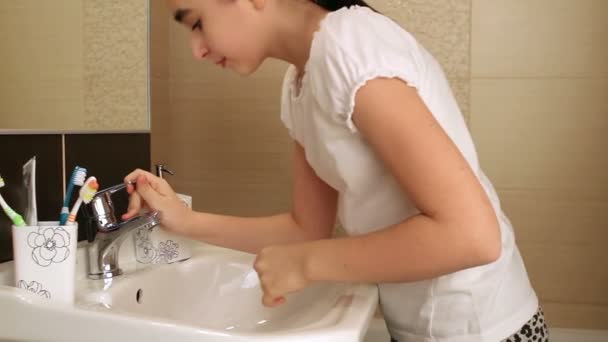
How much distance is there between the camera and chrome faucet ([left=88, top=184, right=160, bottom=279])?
867mm

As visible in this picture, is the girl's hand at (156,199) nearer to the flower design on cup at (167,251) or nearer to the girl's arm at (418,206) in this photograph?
the flower design on cup at (167,251)

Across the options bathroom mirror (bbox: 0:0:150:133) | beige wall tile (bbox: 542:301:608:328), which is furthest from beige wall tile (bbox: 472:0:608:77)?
bathroom mirror (bbox: 0:0:150:133)

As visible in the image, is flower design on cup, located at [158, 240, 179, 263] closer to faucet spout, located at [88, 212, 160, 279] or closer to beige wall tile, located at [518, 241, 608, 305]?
faucet spout, located at [88, 212, 160, 279]

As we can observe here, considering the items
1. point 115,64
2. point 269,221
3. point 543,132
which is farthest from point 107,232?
point 543,132

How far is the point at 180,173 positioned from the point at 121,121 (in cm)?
40

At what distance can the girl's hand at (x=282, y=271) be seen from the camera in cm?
67

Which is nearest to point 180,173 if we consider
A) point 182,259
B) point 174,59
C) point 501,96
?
point 174,59

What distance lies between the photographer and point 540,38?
1.40 m

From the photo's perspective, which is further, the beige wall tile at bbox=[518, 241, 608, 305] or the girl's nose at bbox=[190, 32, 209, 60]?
the beige wall tile at bbox=[518, 241, 608, 305]

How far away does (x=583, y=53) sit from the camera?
4.58ft

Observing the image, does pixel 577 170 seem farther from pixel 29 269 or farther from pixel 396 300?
pixel 29 269

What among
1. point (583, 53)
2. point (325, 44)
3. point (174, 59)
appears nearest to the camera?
point (325, 44)

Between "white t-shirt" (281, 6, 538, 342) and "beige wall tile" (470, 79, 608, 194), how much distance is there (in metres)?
0.66

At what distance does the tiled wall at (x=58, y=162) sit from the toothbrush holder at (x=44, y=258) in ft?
0.33
